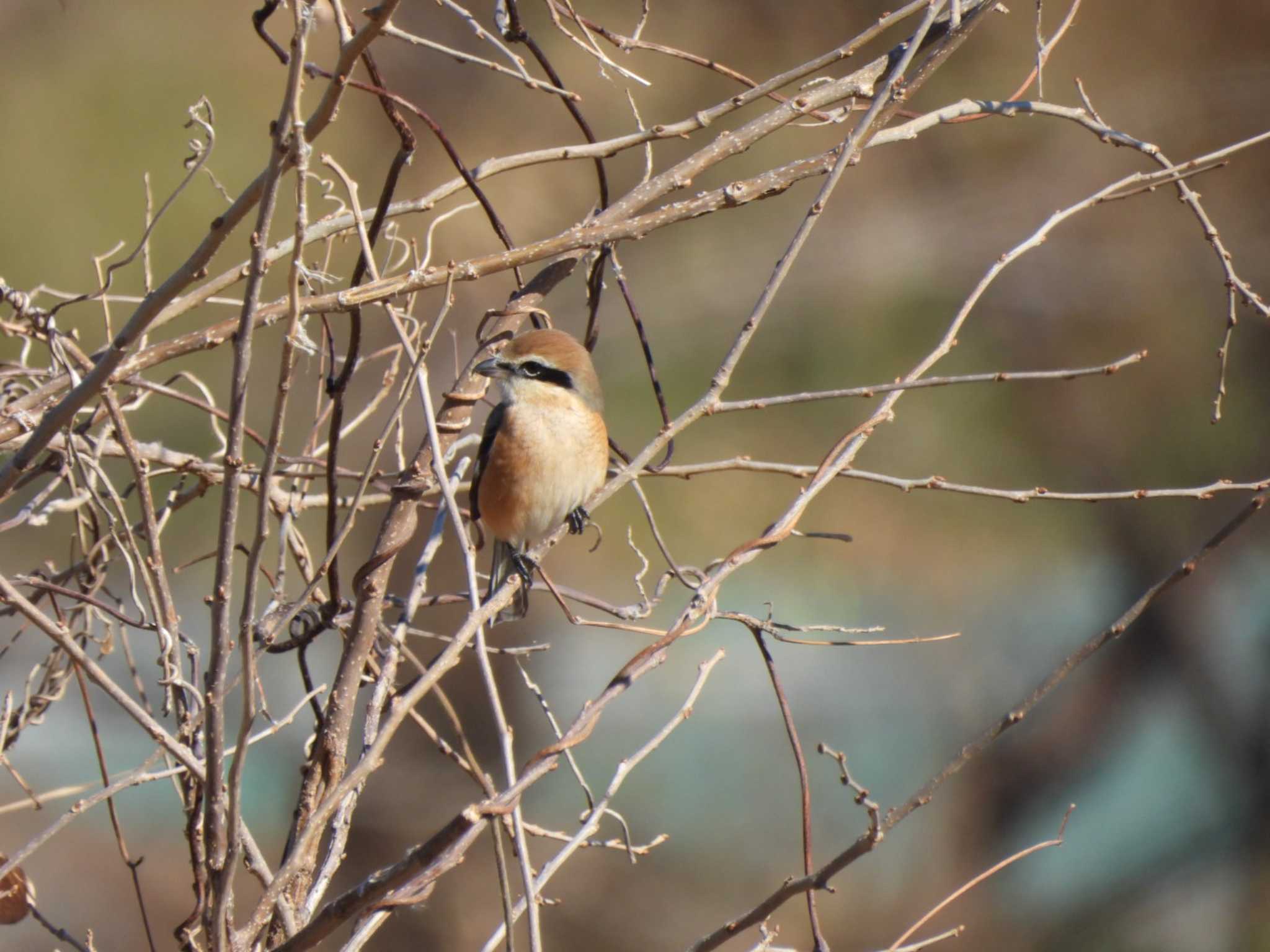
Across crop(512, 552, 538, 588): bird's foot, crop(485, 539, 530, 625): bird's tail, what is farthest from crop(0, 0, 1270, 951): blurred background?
crop(512, 552, 538, 588): bird's foot

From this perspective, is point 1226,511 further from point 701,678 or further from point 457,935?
point 701,678

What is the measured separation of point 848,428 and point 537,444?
79.1 inches

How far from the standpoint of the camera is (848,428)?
3877 mm

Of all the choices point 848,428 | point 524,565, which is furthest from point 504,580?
point 848,428

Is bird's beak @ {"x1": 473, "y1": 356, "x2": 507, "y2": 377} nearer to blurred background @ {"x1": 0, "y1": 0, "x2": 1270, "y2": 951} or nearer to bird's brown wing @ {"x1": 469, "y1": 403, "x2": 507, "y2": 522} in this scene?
bird's brown wing @ {"x1": 469, "y1": 403, "x2": 507, "y2": 522}

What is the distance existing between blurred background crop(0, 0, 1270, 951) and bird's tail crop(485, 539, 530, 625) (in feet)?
2.98

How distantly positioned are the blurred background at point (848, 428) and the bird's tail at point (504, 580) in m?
0.91

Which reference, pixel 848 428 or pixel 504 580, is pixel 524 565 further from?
pixel 848 428

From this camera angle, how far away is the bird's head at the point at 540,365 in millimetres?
1978

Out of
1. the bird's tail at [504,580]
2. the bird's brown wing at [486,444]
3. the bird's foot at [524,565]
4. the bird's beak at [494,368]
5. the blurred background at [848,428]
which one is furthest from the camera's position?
the blurred background at [848,428]

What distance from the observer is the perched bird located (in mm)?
1999

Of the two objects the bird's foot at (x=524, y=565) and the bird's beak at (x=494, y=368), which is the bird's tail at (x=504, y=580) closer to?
the bird's foot at (x=524, y=565)

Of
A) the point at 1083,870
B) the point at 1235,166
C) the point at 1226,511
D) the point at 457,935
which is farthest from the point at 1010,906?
the point at 1235,166

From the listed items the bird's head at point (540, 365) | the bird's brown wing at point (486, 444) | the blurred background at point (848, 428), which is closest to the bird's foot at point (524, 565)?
the bird's brown wing at point (486, 444)
